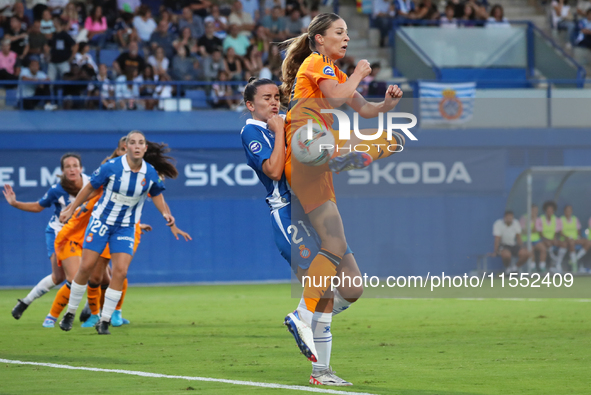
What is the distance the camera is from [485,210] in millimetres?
16922

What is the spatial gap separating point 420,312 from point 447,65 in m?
11.8

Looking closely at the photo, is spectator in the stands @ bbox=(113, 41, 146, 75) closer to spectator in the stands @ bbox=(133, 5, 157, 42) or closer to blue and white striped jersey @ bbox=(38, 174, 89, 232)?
spectator in the stands @ bbox=(133, 5, 157, 42)

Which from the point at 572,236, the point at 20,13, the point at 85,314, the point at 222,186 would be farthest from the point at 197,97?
the point at 85,314

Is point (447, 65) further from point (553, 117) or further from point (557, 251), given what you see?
point (557, 251)

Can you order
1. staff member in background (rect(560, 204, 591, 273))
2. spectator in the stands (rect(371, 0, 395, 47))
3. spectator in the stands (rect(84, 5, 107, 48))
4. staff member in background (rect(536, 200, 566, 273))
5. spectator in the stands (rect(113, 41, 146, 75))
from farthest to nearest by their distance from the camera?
→ spectator in the stands (rect(371, 0, 395, 47)) < spectator in the stands (rect(84, 5, 107, 48)) < spectator in the stands (rect(113, 41, 146, 75)) < staff member in background (rect(560, 204, 591, 273)) < staff member in background (rect(536, 200, 566, 273))

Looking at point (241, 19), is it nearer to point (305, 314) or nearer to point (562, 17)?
point (562, 17)


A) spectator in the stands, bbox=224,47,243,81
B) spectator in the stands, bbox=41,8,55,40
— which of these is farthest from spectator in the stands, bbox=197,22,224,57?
spectator in the stands, bbox=41,8,55,40

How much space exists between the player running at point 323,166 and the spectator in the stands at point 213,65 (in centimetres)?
1359

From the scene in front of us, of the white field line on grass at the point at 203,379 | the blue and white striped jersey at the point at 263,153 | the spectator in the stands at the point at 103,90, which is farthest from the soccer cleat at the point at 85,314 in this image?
the spectator in the stands at the point at 103,90

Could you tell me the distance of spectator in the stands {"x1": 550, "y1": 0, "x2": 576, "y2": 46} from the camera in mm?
23391

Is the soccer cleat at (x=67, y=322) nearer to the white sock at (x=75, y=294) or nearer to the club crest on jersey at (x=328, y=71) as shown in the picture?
the white sock at (x=75, y=294)

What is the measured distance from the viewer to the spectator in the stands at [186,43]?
19.4m

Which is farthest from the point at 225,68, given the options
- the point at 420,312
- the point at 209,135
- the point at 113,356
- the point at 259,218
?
the point at 113,356

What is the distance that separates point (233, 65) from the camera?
19.3 meters
